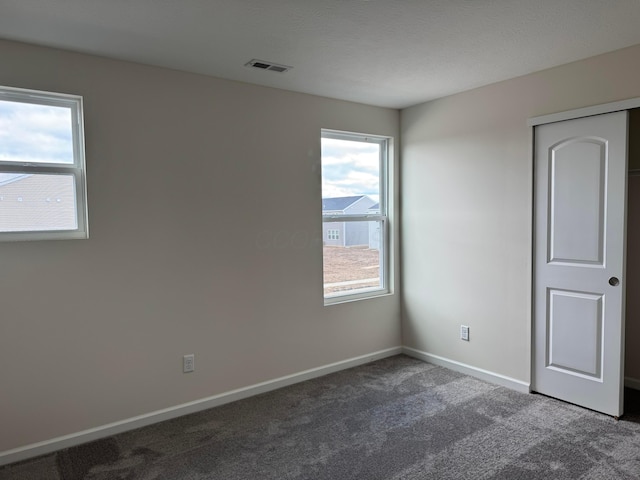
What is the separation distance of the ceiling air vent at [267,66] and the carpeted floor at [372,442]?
244 centimetres

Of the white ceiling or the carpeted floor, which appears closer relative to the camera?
the white ceiling

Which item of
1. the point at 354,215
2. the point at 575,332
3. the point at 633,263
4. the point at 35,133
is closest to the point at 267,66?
the point at 35,133

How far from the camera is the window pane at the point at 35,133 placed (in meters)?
2.54

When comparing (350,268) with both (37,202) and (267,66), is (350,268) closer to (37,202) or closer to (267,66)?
(267,66)

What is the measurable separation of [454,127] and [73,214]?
3058 millimetres

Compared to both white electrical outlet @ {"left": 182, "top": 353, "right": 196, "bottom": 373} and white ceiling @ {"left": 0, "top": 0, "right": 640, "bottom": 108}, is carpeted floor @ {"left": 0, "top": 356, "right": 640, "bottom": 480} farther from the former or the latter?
white ceiling @ {"left": 0, "top": 0, "right": 640, "bottom": 108}

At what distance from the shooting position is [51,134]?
105 inches

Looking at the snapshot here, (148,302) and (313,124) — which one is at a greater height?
(313,124)

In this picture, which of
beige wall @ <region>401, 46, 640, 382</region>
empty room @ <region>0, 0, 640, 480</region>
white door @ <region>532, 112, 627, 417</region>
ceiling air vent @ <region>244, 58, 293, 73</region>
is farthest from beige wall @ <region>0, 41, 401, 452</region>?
white door @ <region>532, 112, 627, 417</region>

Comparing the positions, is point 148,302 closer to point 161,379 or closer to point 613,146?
point 161,379

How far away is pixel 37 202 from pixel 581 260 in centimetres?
362

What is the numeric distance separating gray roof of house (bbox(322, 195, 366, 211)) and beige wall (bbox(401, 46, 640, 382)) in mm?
569

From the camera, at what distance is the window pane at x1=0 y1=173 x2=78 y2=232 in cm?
254

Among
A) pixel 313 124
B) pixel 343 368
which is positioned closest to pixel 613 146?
pixel 313 124
